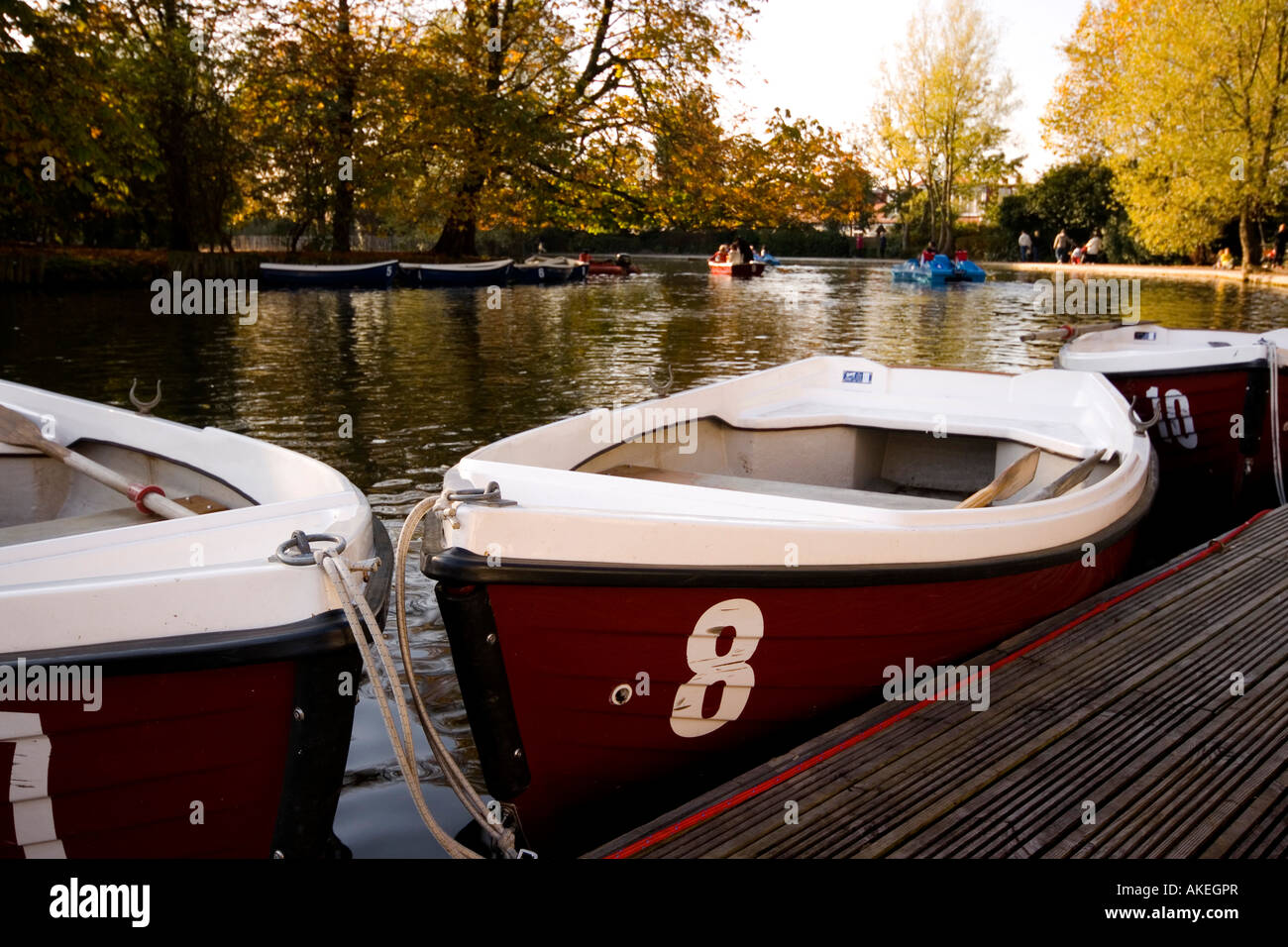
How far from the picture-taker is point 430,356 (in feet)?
48.8

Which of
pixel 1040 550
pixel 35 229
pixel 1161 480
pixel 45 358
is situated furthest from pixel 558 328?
pixel 35 229

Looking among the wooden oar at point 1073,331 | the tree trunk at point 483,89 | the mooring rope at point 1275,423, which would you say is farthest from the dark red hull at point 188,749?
the tree trunk at point 483,89

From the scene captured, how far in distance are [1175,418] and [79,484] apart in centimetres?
741

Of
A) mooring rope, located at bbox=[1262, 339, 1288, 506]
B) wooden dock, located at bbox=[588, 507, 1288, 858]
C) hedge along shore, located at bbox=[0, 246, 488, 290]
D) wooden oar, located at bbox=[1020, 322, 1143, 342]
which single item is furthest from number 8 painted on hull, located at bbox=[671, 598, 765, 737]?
hedge along shore, located at bbox=[0, 246, 488, 290]

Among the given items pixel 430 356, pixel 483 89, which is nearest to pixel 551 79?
pixel 483 89

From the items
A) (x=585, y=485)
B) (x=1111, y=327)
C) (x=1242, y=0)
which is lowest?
(x=585, y=485)

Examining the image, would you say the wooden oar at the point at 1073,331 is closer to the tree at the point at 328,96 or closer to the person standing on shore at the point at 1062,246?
the tree at the point at 328,96

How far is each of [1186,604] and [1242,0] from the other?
32.6 metres

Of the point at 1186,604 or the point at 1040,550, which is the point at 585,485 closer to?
the point at 1040,550

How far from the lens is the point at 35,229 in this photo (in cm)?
2812

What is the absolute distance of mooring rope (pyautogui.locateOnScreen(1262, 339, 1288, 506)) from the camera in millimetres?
7422

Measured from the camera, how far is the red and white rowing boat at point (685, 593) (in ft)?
9.75

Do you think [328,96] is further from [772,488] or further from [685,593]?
[685,593]

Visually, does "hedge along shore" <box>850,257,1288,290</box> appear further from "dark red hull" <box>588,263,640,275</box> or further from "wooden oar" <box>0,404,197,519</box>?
"wooden oar" <box>0,404,197,519</box>
